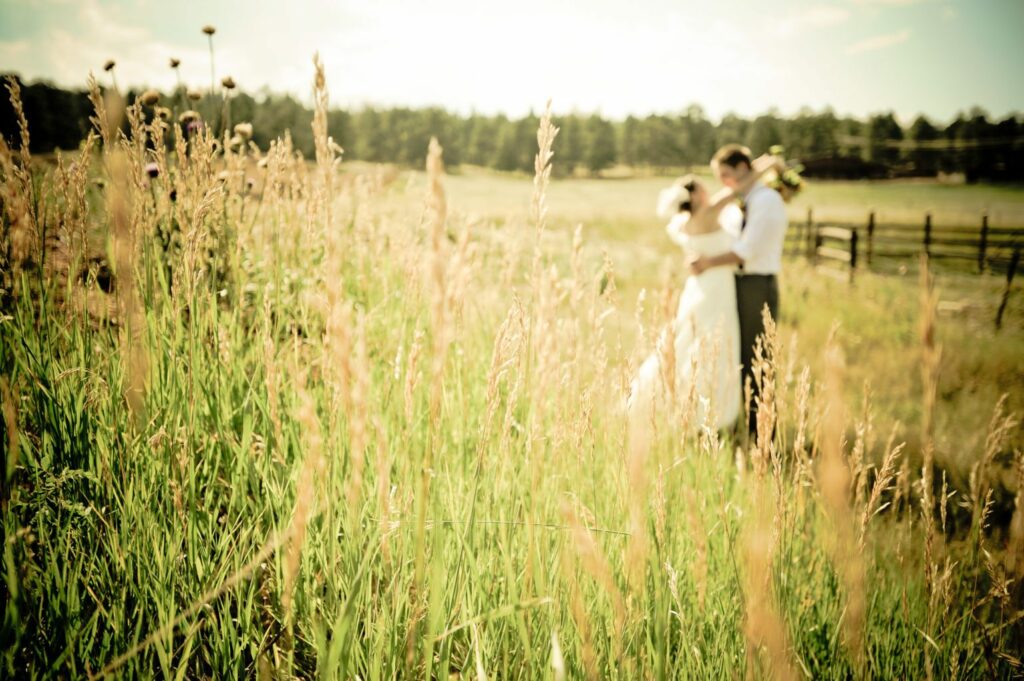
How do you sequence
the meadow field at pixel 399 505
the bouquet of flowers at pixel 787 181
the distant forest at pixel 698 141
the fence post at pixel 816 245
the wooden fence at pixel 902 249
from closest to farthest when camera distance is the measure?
the meadow field at pixel 399 505, the bouquet of flowers at pixel 787 181, the wooden fence at pixel 902 249, the fence post at pixel 816 245, the distant forest at pixel 698 141

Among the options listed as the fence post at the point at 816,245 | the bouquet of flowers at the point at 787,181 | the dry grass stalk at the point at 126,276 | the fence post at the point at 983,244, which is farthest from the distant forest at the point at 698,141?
the dry grass stalk at the point at 126,276

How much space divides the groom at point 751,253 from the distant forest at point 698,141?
5837cm

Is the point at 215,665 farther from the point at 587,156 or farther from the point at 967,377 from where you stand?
the point at 587,156

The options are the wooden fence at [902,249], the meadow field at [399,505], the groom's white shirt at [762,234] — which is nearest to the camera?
the meadow field at [399,505]

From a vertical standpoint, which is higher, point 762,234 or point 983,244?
point 762,234

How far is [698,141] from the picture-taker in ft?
276

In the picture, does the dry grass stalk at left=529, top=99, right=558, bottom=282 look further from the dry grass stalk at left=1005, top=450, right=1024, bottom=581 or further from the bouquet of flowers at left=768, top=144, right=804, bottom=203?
the bouquet of flowers at left=768, top=144, right=804, bottom=203

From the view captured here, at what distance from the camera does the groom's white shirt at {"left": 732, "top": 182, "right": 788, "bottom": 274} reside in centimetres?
524

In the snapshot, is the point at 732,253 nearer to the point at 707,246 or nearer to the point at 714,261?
the point at 714,261

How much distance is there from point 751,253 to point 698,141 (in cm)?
8930

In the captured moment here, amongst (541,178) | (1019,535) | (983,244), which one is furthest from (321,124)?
(983,244)

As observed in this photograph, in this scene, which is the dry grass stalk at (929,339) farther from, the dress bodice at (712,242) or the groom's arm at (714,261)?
the dress bodice at (712,242)

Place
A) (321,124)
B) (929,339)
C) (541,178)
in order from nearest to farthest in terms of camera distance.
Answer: (929,339) → (321,124) → (541,178)

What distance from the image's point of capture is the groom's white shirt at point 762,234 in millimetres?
5242
